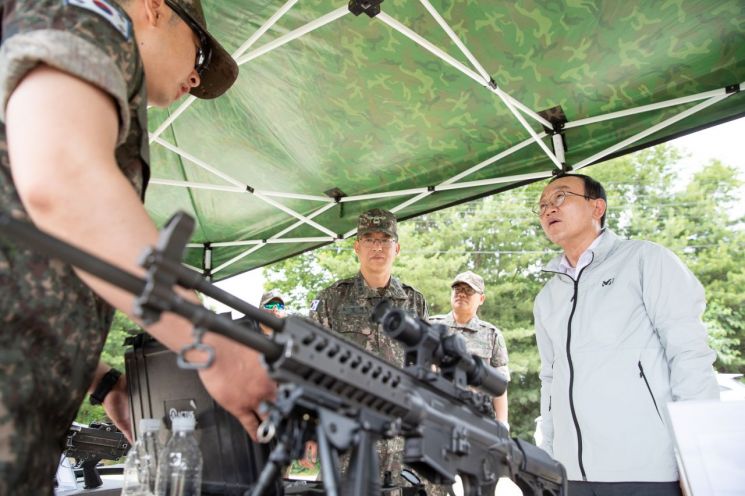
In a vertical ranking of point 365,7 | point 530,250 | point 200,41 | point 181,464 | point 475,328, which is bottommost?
point 181,464

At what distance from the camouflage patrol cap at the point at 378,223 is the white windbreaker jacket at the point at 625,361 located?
1809 millimetres

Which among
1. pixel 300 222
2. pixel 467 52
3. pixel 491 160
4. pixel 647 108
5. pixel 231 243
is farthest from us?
pixel 231 243

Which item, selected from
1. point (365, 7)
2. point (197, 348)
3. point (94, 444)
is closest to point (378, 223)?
point (365, 7)

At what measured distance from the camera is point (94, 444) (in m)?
2.85

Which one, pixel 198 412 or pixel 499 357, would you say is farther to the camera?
pixel 499 357

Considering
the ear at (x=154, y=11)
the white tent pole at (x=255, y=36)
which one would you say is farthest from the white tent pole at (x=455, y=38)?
the ear at (x=154, y=11)

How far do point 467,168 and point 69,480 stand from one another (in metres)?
3.37

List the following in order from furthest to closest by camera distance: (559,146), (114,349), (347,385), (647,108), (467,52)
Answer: (114,349) < (559,146) < (647,108) < (467,52) < (347,385)

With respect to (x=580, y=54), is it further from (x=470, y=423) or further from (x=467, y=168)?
(x=470, y=423)

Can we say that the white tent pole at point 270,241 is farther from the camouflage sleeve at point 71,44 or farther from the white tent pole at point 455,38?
the camouflage sleeve at point 71,44

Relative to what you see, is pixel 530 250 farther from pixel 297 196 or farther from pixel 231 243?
pixel 297 196

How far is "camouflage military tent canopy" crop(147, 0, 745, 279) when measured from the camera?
10.6 ft

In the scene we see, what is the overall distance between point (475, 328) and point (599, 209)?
3.45m

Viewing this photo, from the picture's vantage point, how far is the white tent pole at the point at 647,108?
346 cm
